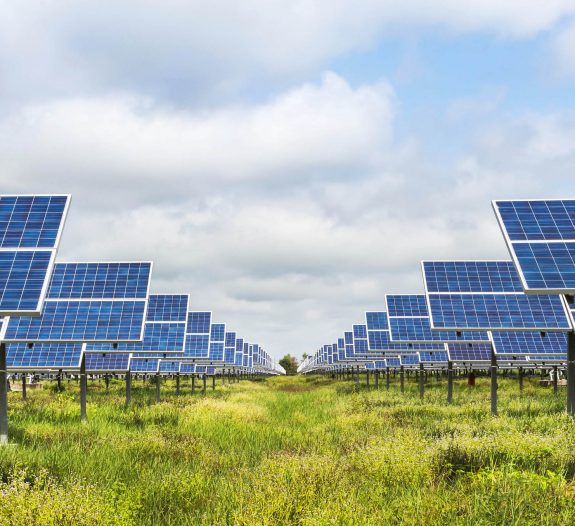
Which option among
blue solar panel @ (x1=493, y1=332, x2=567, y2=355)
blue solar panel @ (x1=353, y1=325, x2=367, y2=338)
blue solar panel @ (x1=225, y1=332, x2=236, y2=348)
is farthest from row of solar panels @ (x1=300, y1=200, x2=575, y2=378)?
blue solar panel @ (x1=225, y1=332, x2=236, y2=348)

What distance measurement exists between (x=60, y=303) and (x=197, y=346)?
21.4 metres

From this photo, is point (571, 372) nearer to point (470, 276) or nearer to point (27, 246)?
point (470, 276)

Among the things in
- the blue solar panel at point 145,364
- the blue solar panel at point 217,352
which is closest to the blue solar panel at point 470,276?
the blue solar panel at point 145,364

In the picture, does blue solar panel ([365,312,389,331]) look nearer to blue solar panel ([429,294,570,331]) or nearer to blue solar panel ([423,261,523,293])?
blue solar panel ([423,261,523,293])

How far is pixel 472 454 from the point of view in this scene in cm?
1320

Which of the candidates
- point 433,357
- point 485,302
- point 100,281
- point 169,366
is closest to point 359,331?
point 433,357

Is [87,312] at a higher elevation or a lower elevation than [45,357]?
higher

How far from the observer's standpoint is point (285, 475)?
11672 mm

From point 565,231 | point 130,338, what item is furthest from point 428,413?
point 130,338

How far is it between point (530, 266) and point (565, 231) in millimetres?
2926

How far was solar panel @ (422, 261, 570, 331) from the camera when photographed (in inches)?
882

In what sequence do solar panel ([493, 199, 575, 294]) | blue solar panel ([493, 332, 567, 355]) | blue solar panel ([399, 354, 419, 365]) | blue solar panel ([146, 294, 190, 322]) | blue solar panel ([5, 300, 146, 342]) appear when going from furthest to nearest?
blue solar panel ([399, 354, 419, 365])
blue solar panel ([146, 294, 190, 322])
blue solar panel ([493, 332, 567, 355])
blue solar panel ([5, 300, 146, 342])
solar panel ([493, 199, 575, 294])

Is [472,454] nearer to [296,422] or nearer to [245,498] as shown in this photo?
[245,498]

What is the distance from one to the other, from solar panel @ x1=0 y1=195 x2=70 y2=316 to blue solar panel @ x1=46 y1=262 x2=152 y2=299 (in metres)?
6.13
